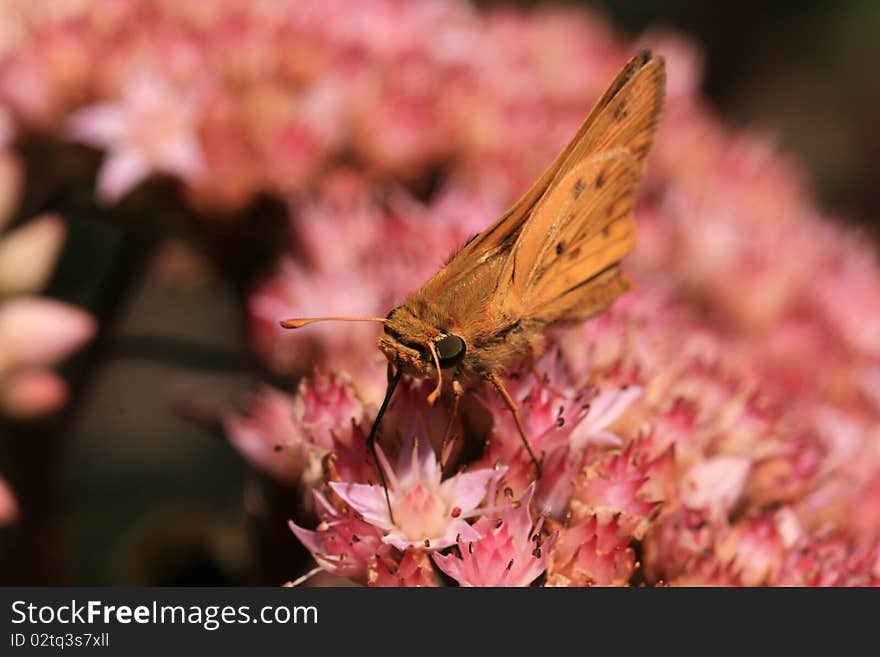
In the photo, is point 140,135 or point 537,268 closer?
point 537,268

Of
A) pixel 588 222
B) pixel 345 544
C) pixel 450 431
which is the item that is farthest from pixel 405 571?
pixel 588 222

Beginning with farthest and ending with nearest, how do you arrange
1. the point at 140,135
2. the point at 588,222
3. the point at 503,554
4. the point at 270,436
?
the point at 140,135
the point at 270,436
the point at 588,222
the point at 503,554

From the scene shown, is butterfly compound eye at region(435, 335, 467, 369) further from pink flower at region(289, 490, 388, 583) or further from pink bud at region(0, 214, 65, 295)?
pink bud at region(0, 214, 65, 295)

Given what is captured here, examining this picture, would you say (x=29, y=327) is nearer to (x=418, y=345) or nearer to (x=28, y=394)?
(x=28, y=394)

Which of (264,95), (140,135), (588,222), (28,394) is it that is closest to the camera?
(588,222)

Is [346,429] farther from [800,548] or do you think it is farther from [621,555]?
[800,548]

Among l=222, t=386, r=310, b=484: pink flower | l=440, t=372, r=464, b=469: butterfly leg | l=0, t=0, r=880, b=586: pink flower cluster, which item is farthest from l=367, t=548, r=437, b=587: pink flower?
l=222, t=386, r=310, b=484: pink flower

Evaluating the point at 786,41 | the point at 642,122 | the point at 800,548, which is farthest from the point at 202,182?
the point at 786,41
